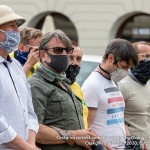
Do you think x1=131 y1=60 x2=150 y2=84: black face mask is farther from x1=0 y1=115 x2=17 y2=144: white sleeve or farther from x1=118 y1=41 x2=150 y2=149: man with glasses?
x1=0 y1=115 x2=17 y2=144: white sleeve

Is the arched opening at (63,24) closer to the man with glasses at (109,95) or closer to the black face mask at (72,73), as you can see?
the man with glasses at (109,95)

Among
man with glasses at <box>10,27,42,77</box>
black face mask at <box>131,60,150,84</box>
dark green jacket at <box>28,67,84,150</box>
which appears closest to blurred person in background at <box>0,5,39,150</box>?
dark green jacket at <box>28,67,84,150</box>

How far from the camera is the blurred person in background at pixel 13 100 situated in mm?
3303

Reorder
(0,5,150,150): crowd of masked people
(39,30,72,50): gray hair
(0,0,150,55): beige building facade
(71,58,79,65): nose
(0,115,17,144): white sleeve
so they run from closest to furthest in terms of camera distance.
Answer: (0,115,17,144): white sleeve → (0,5,150,150): crowd of masked people → (39,30,72,50): gray hair → (71,58,79,65): nose → (0,0,150,55): beige building facade

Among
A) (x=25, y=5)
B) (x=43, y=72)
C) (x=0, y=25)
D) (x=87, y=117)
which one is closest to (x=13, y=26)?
(x=0, y=25)

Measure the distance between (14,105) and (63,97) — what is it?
2.09ft

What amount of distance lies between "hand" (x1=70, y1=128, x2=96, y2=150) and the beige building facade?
16.0 m

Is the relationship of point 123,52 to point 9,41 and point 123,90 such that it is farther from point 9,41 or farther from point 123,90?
point 9,41

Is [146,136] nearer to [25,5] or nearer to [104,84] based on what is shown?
[104,84]

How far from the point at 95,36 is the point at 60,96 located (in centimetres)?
1693

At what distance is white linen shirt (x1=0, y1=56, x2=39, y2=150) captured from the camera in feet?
10.8

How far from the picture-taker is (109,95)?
15.1ft

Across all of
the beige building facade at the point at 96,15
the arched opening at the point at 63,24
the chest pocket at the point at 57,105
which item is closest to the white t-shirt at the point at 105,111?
the chest pocket at the point at 57,105

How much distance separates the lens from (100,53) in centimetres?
2053
